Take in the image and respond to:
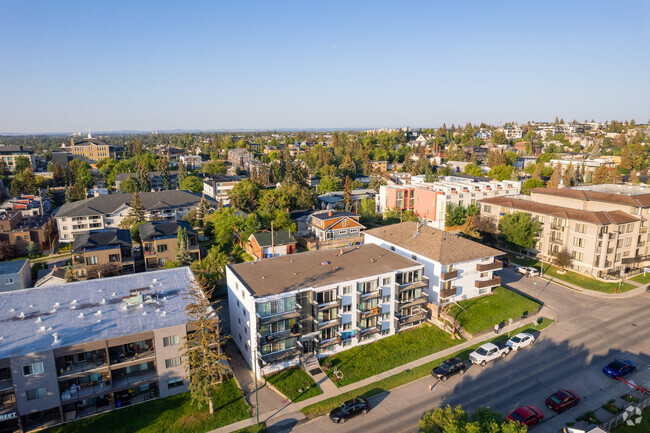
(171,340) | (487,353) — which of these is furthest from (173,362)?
(487,353)

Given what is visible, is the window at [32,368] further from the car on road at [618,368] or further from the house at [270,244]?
the car on road at [618,368]

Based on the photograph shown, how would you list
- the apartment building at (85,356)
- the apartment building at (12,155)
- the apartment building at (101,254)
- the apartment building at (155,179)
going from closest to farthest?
the apartment building at (85,356)
the apartment building at (101,254)
the apartment building at (155,179)
the apartment building at (12,155)

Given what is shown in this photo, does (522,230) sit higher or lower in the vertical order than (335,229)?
higher

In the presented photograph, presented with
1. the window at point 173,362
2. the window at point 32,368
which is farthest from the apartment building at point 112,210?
the window at point 173,362

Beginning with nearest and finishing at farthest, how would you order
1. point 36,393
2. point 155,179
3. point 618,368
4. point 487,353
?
point 36,393
point 618,368
point 487,353
point 155,179

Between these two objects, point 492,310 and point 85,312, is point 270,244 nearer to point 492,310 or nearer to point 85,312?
point 85,312

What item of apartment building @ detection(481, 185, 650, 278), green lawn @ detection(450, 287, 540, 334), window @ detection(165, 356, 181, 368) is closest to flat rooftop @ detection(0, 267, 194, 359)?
window @ detection(165, 356, 181, 368)

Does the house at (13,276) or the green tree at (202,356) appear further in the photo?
the house at (13,276)
